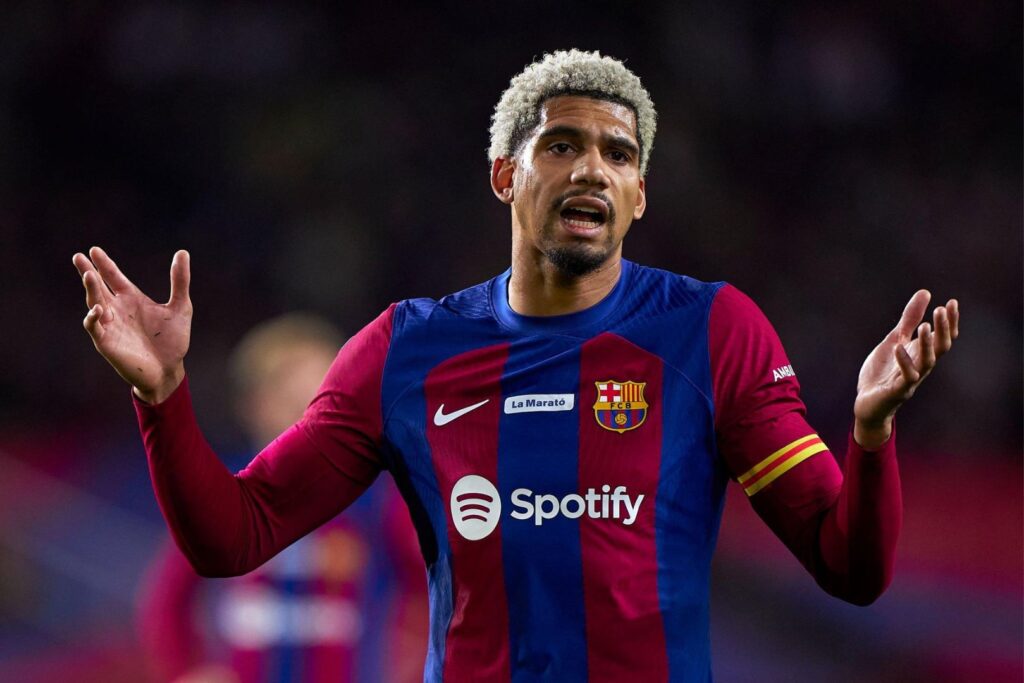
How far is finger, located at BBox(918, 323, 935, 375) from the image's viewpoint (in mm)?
2170

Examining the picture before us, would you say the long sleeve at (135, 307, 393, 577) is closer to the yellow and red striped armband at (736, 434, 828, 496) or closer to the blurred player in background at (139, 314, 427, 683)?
the yellow and red striped armband at (736, 434, 828, 496)

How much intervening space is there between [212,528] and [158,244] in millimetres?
5739

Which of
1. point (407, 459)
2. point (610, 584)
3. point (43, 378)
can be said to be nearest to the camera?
point (610, 584)

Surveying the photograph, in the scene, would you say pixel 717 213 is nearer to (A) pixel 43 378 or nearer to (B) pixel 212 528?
(A) pixel 43 378

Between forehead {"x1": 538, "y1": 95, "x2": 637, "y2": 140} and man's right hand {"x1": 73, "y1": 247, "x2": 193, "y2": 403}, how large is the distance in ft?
2.62

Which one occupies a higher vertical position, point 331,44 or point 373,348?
point 331,44

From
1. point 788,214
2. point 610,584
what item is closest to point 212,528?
point 610,584

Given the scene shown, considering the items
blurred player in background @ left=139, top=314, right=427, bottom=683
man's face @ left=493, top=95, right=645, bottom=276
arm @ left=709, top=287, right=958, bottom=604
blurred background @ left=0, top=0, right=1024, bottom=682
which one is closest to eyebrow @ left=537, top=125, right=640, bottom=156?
man's face @ left=493, top=95, right=645, bottom=276

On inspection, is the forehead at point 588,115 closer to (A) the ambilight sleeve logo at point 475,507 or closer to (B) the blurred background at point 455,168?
(A) the ambilight sleeve logo at point 475,507

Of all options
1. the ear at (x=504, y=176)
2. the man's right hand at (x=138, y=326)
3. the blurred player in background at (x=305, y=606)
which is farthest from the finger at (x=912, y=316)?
the blurred player in background at (x=305, y=606)

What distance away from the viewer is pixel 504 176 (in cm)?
291

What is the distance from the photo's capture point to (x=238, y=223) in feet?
26.5

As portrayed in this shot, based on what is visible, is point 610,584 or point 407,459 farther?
point 407,459

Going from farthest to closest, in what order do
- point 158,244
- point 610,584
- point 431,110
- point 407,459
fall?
1. point 431,110
2. point 158,244
3. point 407,459
4. point 610,584
